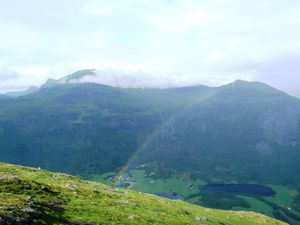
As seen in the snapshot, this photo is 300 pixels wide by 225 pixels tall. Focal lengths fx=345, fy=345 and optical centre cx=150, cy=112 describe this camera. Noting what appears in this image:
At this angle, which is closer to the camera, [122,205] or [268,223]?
[122,205]

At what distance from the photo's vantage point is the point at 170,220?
Answer: 176 ft

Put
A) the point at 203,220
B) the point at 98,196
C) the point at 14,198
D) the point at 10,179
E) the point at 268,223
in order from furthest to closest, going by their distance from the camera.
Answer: the point at 268,223, the point at 203,220, the point at 98,196, the point at 10,179, the point at 14,198

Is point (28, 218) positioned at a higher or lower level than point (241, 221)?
higher

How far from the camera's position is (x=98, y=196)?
189 feet


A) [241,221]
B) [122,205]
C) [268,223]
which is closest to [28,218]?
[122,205]

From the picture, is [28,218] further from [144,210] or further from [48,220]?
[144,210]

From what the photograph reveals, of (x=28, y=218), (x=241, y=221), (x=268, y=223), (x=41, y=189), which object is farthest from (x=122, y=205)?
(x=268, y=223)

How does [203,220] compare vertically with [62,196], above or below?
below

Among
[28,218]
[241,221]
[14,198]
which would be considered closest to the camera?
Answer: [28,218]

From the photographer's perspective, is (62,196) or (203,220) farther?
(203,220)

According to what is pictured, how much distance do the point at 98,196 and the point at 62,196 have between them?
9276mm

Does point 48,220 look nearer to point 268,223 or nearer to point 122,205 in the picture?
point 122,205

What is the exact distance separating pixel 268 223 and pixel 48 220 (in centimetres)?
6368

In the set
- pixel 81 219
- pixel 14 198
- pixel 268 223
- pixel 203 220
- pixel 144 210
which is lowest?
pixel 268 223
